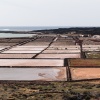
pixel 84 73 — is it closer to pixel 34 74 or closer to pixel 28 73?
pixel 34 74

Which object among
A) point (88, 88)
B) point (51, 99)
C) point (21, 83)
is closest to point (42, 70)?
point (21, 83)

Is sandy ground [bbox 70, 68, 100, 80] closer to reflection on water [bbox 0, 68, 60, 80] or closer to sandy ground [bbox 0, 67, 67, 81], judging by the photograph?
sandy ground [bbox 0, 67, 67, 81]

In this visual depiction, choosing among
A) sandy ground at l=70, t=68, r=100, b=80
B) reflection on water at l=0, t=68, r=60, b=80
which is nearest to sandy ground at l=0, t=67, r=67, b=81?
reflection on water at l=0, t=68, r=60, b=80

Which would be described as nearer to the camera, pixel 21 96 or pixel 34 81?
pixel 21 96

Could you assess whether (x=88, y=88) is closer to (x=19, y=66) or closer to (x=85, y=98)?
(x=85, y=98)

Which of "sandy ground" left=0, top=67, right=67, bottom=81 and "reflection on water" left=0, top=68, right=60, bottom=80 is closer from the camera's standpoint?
"sandy ground" left=0, top=67, right=67, bottom=81

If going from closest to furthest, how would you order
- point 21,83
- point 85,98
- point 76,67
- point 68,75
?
point 85,98
point 21,83
point 68,75
point 76,67

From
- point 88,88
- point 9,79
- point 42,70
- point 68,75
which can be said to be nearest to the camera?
point 88,88

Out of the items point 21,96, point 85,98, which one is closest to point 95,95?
point 85,98

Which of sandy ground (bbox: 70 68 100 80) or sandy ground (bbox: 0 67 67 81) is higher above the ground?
sandy ground (bbox: 0 67 67 81)
